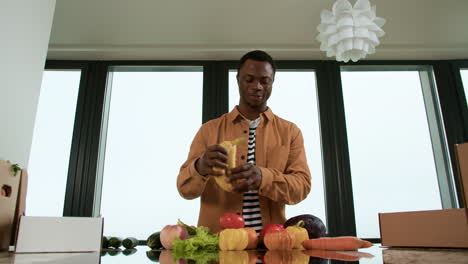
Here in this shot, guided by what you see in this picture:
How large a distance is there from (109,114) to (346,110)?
2038 millimetres

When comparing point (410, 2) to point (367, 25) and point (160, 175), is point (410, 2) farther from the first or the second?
point (160, 175)

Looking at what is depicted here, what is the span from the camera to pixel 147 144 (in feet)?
9.50

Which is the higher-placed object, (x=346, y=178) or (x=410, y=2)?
(x=410, y=2)

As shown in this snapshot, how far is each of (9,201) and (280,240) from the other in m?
1.07

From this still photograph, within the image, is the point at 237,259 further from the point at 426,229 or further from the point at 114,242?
the point at 114,242

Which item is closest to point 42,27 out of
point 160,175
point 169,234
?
point 160,175

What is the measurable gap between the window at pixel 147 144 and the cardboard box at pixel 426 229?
1.84 meters

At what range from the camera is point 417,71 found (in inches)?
125

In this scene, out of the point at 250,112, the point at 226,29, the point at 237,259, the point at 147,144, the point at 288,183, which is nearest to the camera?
the point at 237,259

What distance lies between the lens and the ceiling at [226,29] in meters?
2.60

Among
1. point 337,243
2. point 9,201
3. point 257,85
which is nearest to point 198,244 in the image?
point 337,243

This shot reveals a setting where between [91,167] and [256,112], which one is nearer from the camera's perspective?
[256,112]

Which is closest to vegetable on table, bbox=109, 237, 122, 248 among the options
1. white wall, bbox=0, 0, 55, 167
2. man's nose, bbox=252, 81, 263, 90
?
white wall, bbox=0, 0, 55, 167

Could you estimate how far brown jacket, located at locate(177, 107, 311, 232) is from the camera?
4.03 ft
